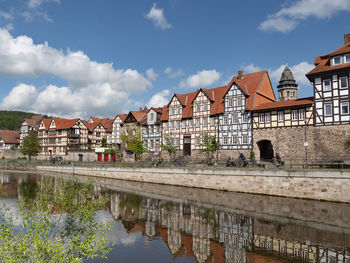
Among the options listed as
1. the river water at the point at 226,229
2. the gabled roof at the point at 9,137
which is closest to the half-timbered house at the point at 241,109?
the river water at the point at 226,229

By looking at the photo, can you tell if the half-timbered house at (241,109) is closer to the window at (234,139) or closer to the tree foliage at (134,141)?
the window at (234,139)

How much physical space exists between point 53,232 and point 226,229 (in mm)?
11385

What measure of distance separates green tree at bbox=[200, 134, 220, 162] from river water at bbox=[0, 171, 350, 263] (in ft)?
41.6

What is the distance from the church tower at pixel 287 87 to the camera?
7456 cm

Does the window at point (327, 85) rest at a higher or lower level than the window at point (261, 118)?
higher

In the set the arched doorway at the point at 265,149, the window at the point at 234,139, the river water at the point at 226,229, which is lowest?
the river water at the point at 226,229

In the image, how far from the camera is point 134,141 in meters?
53.8

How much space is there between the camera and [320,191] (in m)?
24.0

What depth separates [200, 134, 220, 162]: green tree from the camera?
135 ft

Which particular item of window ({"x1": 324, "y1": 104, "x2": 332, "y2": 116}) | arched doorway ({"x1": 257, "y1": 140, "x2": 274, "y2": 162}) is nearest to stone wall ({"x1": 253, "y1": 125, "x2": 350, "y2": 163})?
arched doorway ({"x1": 257, "y1": 140, "x2": 274, "y2": 162})

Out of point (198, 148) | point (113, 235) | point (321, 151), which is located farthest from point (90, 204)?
point (198, 148)

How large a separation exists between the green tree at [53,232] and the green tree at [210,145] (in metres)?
30.6

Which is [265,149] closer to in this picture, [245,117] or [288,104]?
[245,117]

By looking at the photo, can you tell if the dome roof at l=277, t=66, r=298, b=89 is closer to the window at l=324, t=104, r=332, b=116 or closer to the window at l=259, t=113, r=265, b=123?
the window at l=259, t=113, r=265, b=123
